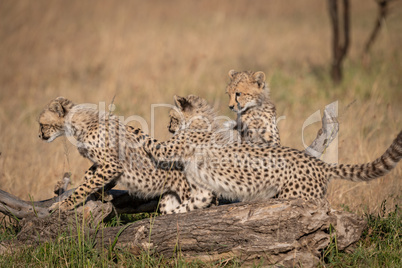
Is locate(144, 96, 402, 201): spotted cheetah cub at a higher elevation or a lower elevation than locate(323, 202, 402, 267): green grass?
higher

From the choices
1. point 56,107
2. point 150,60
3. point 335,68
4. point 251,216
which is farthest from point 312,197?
point 150,60

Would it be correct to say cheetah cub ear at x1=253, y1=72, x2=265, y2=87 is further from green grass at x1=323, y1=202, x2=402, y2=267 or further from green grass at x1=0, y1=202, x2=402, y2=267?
green grass at x1=0, y1=202, x2=402, y2=267

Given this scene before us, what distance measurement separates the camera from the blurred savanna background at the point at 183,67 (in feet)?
21.2

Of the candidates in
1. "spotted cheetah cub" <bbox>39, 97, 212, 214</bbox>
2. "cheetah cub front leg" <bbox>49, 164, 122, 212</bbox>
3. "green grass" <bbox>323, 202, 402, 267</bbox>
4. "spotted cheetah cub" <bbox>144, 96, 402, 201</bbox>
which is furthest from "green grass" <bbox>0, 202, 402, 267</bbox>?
"spotted cheetah cub" <bbox>39, 97, 212, 214</bbox>

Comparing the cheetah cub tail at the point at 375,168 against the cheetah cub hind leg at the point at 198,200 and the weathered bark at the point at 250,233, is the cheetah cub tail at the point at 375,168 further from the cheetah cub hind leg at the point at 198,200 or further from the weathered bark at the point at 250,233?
the cheetah cub hind leg at the point at 198,200

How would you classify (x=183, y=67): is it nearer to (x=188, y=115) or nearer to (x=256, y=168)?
(x=188, y=115)

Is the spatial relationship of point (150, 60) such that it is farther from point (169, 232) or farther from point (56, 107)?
point (169, 232)

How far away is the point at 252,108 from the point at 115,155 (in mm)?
1740

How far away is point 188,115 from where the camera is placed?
504cm

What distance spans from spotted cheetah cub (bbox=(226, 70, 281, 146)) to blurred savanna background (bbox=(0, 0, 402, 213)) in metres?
0.83

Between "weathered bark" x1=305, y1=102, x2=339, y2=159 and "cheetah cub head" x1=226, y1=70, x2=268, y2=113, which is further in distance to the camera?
"cheetah cub head" x1=226, y1=70, x2=268, y2=113

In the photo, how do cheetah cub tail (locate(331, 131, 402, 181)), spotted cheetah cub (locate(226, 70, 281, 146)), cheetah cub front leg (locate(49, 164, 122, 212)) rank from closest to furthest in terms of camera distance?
cheetah cub tail (locate(331, 131, 402, 181))
cheetah cub front leg (locate(49, 164, 122, 212))
spotted cheetah cub (locate(226, 70, 281, 146))

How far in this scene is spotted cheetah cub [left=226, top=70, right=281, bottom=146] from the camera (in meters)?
5.39

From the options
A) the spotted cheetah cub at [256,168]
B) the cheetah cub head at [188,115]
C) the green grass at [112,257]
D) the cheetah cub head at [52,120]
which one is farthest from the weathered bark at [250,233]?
the cheetah cub head at [188,115]
